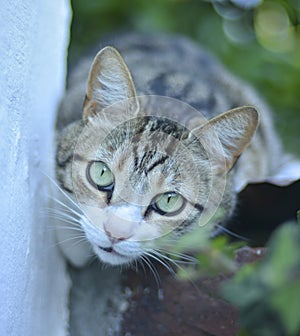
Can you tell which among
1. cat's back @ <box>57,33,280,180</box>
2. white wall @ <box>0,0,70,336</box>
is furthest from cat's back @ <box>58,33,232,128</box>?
white wall @ <box>0,0,70,336</box>

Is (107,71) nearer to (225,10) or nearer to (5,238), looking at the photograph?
(5,238)

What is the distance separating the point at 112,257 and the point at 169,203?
0.71ft

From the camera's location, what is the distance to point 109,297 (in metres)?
1.77

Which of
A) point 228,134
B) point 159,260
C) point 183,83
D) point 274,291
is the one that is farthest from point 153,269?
point 274,291

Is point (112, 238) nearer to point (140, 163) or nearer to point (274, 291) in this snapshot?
point (140, 163)

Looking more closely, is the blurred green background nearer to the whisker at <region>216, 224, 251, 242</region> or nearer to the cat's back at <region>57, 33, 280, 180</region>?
the cat's back at <region>57, 33, 280, 180</region>

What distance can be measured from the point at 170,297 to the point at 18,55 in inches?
29.2

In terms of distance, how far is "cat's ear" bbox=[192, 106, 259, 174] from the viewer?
150 centimetres

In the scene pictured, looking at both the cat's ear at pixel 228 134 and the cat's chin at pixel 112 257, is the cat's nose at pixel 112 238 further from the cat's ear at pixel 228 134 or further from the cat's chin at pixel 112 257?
the cat's ear at pixel 228 134

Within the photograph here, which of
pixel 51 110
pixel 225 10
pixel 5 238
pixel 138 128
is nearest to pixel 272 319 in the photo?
pixel 5 238

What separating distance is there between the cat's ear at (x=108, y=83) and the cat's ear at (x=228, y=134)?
0.70 ft

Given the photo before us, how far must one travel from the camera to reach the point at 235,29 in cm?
335

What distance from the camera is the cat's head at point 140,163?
149cm

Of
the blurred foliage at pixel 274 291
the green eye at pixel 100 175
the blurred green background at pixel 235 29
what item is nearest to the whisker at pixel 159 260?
the green eye at pixel 100 175
